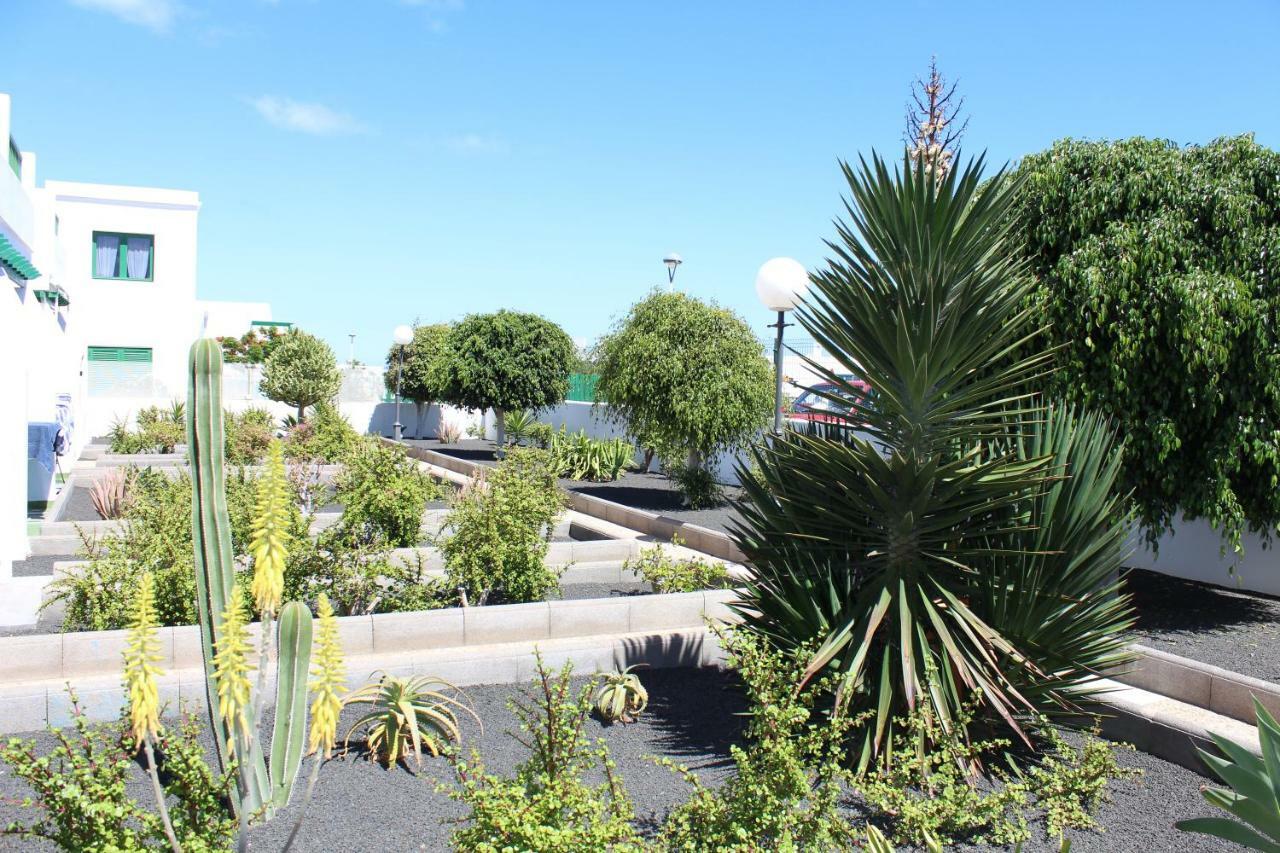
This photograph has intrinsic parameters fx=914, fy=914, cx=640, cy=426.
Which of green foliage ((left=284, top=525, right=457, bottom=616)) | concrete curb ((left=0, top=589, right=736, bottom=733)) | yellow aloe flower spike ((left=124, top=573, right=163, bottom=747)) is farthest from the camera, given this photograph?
green foliage ((left=284, top=525, right=457, bottom=616))

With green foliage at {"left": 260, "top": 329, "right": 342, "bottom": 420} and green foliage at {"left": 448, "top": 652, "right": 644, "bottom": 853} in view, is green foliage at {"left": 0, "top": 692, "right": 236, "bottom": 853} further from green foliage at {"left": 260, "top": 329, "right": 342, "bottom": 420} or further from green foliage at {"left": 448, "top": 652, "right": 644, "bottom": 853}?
green foliage at {"left": 260, "top": 329, "right": 342, "bottom": 420}

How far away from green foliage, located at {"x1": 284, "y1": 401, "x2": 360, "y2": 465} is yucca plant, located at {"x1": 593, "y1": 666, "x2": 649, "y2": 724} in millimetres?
8020

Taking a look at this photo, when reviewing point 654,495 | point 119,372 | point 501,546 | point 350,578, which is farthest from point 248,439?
point 501,546

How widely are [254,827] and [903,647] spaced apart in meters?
3.07

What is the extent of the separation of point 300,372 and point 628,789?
23.8m

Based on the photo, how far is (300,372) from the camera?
26.1 m

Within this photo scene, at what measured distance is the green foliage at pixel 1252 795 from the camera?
2.46 m

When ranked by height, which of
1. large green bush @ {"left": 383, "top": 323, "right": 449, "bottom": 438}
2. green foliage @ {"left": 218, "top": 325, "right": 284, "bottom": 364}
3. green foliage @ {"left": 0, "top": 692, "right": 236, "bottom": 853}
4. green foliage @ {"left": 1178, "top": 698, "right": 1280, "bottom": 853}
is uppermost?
green foliage @ {"left": 218, "top": 325, "right": 284, "bottom": 364}

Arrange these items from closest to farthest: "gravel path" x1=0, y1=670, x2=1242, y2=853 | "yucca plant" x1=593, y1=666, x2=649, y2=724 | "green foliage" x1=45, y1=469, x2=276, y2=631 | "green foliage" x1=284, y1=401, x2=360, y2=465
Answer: "gravel path" x1=0, y1=670, x2=1242, y2=853, "yucca plant" x1=593, y1=666, x2=649, y2=724, "green foliage" x1=45, y1=469, x2=276, y2=631, "green foliage" x1=284, y1=401, x2=360, y2=465

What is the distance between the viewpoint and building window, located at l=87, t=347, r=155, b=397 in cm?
2500

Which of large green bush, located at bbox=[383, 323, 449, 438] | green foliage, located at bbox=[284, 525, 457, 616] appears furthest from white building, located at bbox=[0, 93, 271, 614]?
green foliage, located at bbox=[284, 525, 457, 616]

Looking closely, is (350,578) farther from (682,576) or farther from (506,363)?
(506,363)

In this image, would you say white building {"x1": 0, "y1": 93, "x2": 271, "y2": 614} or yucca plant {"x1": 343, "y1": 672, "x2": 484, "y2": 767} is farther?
white building {"x1": 0, "y1": 93, "x2": 271, "y2": 614}

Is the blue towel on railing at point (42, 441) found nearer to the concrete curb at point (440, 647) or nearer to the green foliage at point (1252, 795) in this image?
the concrete curb at point (440, 647)
